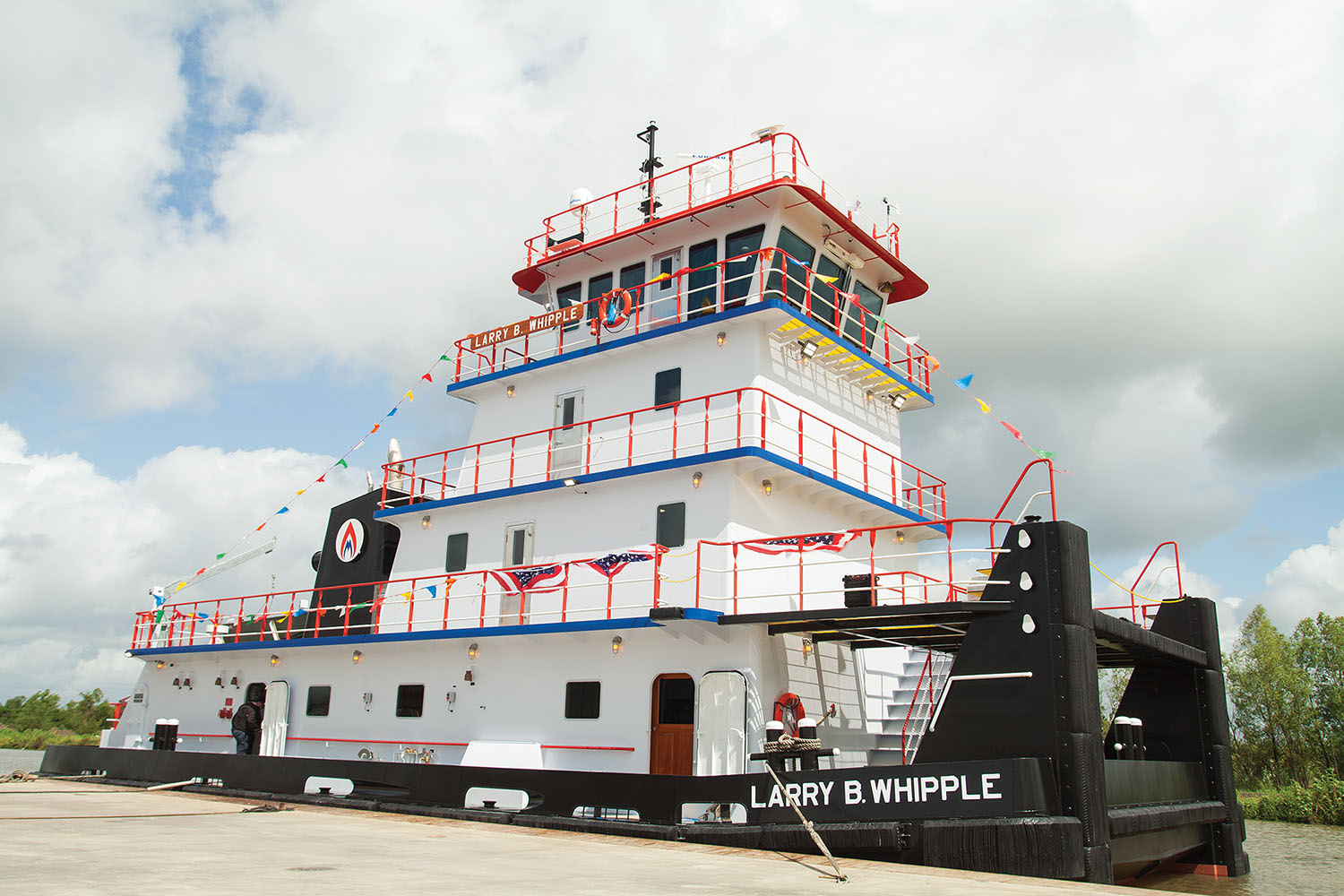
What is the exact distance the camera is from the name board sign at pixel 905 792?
10023 mm

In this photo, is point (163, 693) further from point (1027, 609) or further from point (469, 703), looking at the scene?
point (1027, 609)

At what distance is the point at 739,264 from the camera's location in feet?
57.0

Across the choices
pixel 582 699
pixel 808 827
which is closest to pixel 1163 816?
pixel 808 827

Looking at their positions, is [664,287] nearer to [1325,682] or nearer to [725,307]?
[725,307]

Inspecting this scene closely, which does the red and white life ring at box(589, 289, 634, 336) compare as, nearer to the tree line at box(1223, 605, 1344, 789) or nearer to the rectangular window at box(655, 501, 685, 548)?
the rectangular window at box(655, 501, 685, 548)

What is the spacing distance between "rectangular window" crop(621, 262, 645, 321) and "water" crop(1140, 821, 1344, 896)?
11934 mm

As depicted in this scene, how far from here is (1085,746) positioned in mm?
10211

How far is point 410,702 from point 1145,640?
36.5ft

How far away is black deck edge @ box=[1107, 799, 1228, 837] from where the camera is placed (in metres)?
10.7

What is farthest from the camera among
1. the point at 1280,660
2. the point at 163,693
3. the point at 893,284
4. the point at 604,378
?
the point at 1280,660

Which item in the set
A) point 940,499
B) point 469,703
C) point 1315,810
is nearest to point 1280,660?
point 1315,810

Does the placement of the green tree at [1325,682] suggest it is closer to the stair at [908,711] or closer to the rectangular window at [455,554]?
the stair at [908,711]

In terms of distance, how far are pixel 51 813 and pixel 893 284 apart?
52.4 ft

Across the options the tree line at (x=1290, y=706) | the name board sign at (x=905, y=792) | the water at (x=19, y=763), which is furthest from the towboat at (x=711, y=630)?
the tree line at (x=1290, y=706)
